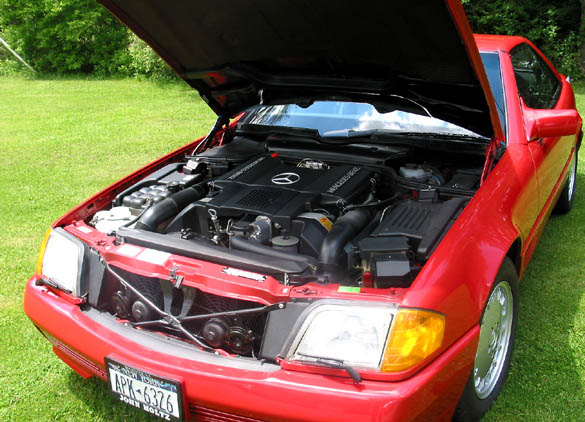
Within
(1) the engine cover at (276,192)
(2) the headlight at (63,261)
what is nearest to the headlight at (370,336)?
(1) the engine cover at (276,192)

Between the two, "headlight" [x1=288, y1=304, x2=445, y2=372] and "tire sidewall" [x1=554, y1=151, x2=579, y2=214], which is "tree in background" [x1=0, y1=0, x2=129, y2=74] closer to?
"tire sidewall" [x1=554, y1=151, x2=579, y2=214]

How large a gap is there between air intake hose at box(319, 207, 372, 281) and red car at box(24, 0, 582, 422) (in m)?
0.01

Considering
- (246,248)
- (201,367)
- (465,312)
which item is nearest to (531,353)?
(465,312)

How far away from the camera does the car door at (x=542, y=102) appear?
10.0 feet

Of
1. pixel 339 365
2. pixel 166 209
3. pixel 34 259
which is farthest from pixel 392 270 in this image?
pixel 34 259

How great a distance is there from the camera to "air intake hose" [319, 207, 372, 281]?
89.2 inches

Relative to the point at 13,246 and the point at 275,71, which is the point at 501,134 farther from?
the point at 13,246

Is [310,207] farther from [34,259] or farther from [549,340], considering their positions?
[34,259]

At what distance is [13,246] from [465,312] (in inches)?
142

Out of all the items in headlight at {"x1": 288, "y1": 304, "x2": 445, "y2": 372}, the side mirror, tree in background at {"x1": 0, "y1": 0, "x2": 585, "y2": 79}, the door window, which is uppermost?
the door window

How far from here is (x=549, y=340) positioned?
2857 mm

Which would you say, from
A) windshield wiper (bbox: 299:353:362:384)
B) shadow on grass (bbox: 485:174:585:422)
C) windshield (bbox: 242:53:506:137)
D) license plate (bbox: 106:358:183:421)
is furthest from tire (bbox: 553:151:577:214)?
license plate (bbox: 106:358:183:421)

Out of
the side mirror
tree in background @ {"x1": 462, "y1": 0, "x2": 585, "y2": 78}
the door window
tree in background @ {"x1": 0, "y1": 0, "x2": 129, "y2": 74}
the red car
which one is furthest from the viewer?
tree in background @ {"x1": 0, "y1": 0, "x2": 129, "y2": 74}

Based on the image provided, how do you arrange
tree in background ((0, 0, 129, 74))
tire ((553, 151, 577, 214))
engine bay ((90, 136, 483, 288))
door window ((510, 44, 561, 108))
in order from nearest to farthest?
engine bay ((90, 136, 483, 288))
door window ((510, 44, 561, 108))
tire ((553, 151, 577, 214))
tree in background ((0, 0, 129, 74))
